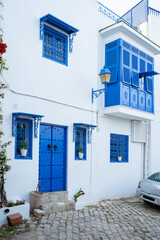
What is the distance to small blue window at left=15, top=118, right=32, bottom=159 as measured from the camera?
677 centimetres

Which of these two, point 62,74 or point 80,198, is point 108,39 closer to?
point 62,74

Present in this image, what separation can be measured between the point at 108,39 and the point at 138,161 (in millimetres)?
5198

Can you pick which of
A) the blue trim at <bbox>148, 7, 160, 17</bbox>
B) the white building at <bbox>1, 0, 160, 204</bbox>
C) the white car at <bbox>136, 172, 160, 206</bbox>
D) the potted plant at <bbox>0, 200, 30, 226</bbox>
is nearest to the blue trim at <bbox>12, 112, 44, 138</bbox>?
the white building at <bbox>1, 0, 160, 204</bbox>

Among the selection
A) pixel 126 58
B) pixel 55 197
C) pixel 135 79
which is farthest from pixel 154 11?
pixel 55 197

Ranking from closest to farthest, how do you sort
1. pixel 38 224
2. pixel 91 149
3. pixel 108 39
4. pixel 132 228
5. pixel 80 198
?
pixel 38 224
pixel 132 228
pixel 80 198
pixel 91 149
pixel 108 39

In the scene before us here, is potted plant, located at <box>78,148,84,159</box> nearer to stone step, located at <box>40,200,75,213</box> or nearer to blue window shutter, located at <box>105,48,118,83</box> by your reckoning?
stone step, located at <box>40,200,75,213</box>

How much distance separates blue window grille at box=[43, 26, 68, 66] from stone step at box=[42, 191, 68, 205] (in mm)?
3992

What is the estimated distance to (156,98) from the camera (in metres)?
12.3

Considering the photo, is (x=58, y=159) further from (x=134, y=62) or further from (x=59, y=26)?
(x=134, y=62)

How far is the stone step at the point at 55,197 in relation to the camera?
7289 mm

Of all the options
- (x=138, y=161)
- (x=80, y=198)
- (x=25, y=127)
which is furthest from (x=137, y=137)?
(x=25, y=127)

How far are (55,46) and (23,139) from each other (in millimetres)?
3121

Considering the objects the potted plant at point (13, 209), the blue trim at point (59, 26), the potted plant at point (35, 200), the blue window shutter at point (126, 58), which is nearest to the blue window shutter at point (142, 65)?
the blue window shutter at point (126, 58)

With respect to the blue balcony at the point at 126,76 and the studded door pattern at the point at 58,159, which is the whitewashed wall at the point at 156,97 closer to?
the blue balcony at the point at 126,76
